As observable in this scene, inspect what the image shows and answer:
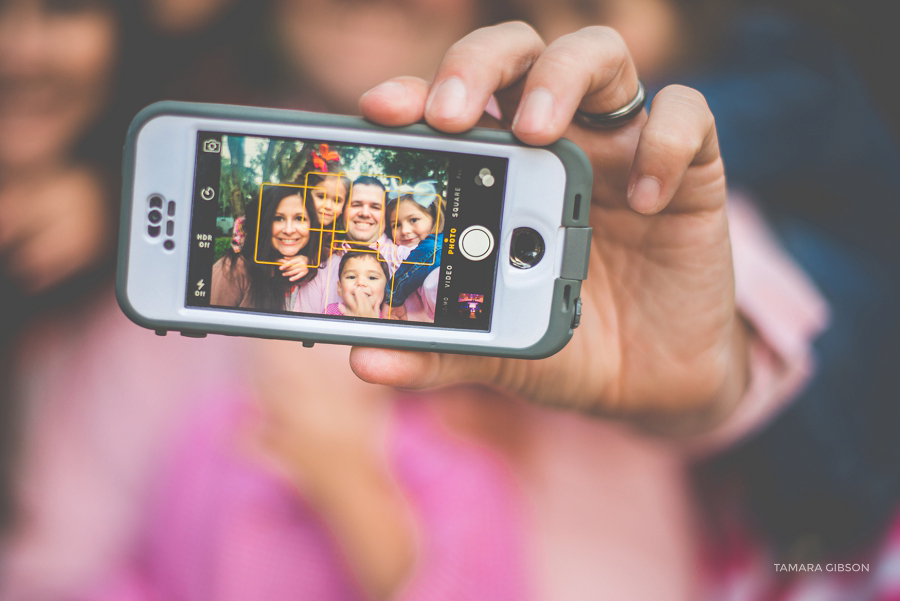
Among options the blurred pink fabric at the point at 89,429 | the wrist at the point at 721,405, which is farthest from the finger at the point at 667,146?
the blurred pink fabric at the point at 89,429

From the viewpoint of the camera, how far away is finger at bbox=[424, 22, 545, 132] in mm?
378

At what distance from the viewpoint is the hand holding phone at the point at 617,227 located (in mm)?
377

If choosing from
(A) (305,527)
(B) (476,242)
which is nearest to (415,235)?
(B) (476,242)

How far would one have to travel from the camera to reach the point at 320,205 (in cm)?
41

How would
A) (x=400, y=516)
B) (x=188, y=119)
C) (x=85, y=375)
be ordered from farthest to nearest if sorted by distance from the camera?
(x=85, y=375)
(x=400, y=516)
(x=188, y=119)

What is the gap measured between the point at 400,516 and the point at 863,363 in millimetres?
605

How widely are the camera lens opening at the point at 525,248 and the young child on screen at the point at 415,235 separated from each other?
6 cm

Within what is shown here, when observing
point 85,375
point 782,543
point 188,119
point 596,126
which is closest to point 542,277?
point 596,126

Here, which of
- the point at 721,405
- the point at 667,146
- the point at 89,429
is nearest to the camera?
the point at 667,146

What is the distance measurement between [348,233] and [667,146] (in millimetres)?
232

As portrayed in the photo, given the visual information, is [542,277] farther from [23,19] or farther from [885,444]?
[23,19]

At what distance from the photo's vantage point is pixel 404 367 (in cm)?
40

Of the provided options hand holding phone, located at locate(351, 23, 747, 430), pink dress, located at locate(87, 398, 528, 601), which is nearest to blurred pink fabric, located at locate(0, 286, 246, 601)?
pink dress, located at locate(87, 398, 528, 601)

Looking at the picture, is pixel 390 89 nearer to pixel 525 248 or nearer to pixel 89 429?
pixel 525 248
